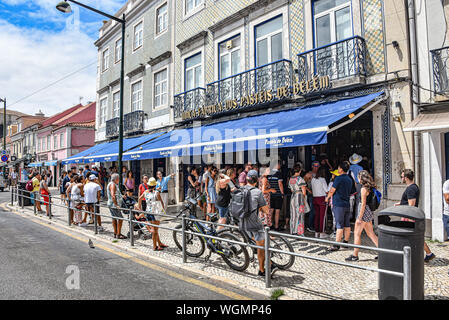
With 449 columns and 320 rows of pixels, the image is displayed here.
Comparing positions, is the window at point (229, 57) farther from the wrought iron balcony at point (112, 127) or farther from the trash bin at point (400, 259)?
the trash bin at point (400, 259)

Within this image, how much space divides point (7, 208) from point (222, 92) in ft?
36.2

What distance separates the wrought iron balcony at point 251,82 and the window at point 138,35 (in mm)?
7513

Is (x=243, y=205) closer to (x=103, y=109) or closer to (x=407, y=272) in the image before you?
(x=407, y=272)

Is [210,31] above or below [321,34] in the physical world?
above

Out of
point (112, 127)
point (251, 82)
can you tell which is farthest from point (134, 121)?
point (251, 82)

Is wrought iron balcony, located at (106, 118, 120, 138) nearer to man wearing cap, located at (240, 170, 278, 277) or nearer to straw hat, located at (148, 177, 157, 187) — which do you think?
straw hat, located at (148, 177, 157, 187)

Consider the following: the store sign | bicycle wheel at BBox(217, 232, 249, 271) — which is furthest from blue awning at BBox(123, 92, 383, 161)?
bicycle wheel at BBox(217, 232, 249, 271)

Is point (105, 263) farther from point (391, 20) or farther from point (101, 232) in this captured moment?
point (391, 20)

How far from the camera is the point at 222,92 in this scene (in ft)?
40.1

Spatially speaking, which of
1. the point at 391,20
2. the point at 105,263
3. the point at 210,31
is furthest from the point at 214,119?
the point at 105,263

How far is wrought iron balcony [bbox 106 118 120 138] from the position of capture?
19.4m

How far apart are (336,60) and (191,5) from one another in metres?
8.56

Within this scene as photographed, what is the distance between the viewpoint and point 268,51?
36.3 ft

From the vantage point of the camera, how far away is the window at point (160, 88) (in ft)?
52.7
